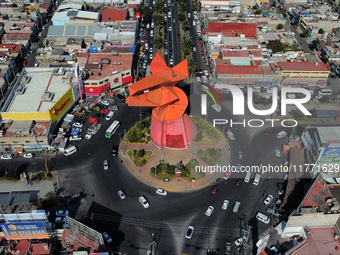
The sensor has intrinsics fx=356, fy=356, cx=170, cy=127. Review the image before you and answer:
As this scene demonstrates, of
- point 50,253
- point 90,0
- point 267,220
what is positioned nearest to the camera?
point 50,253

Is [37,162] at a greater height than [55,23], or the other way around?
[55,23]

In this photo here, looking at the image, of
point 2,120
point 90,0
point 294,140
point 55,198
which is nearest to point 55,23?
point 90,0

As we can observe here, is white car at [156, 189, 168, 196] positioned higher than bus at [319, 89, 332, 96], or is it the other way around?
bus at [319, 89, 332, 96]

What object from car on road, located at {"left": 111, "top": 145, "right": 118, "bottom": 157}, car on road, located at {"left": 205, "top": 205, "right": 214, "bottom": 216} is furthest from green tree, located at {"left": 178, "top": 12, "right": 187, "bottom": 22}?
car on road, located at {"left": 205, "top": 205, "right": 214, "bottom": 216}

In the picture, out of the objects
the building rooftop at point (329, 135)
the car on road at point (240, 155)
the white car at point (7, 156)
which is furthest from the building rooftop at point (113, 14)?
the building rooftop at point (329, 135)

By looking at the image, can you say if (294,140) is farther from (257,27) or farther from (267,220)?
(257,27)

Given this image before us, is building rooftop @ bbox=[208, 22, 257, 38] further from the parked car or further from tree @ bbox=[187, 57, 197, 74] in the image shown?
the parked car

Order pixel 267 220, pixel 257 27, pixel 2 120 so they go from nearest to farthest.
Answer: pixel 267 220, pixel 2 120, pixel 257 27
